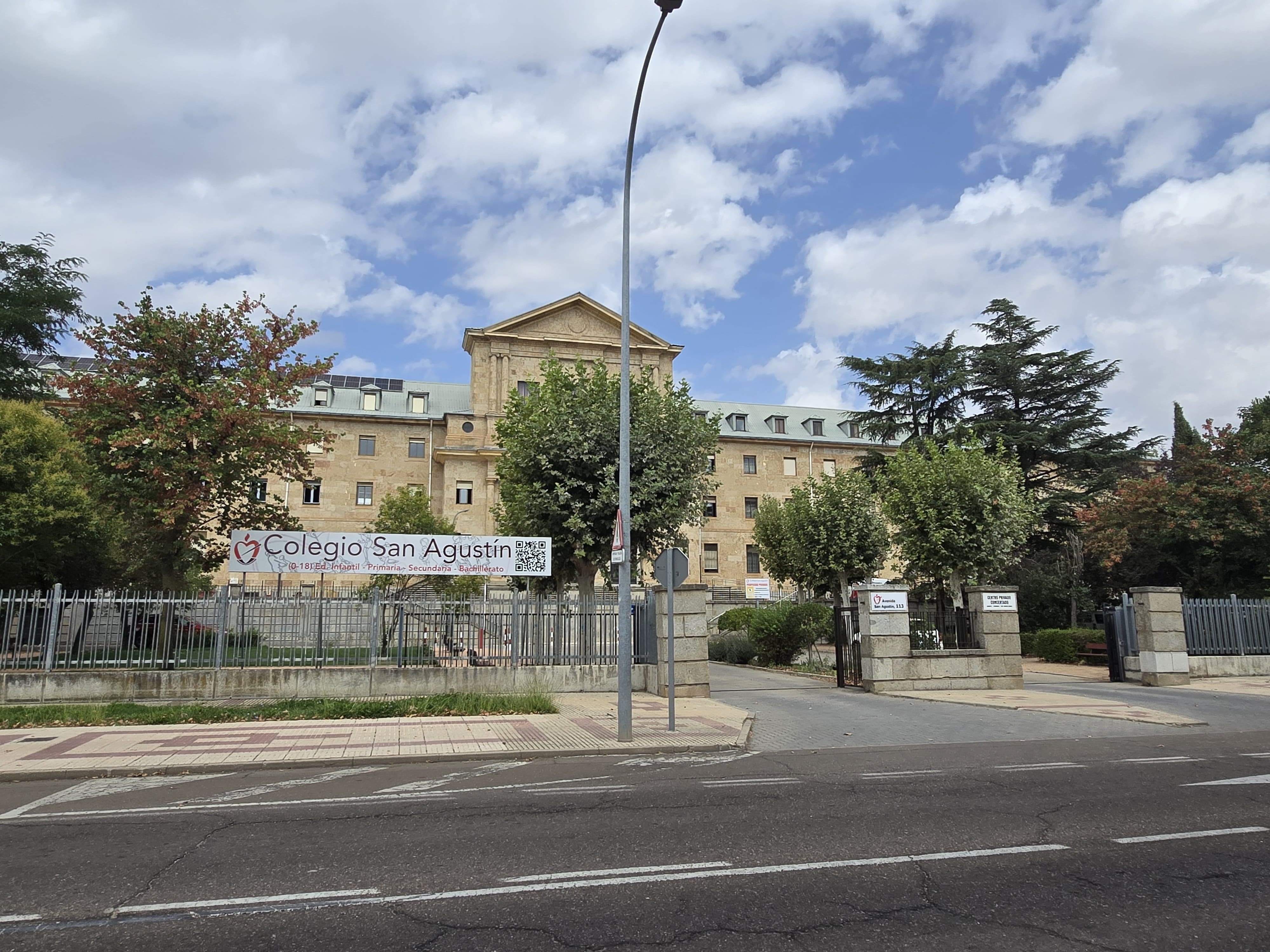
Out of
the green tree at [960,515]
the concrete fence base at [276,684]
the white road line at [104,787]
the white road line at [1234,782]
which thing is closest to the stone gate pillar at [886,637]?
the concrete fence base at [276,684]

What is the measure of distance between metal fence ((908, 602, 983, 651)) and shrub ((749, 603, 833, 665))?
6.26 m

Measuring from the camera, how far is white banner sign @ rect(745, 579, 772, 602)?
50.2 metres

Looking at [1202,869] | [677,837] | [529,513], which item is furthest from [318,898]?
[529,513]

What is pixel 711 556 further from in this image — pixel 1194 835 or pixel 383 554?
pixel 1194 835

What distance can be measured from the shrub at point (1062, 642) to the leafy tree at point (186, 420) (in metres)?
23.3

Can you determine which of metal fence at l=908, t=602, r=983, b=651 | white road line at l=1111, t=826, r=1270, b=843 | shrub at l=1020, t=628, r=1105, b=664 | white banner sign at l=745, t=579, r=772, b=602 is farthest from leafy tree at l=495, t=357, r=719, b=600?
white banner sign at l=745, t=579, r=772, b=602

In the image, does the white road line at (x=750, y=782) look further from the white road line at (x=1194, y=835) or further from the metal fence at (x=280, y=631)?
the metal fence at (x=280, y=631)

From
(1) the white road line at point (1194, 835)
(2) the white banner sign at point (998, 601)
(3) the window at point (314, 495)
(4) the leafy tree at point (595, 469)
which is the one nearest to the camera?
(1) the white road line at point (1194, 835)

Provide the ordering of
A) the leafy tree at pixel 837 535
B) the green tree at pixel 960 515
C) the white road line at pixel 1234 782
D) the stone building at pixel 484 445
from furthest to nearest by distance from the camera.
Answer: the stone building at pixel 484 445 < the leafy tree at pixel 837 535 < the green tree at pixel 960 515 < the white road line at pixel 1234 782

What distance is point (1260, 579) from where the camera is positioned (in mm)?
26453

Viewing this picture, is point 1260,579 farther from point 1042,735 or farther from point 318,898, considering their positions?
point 318,898

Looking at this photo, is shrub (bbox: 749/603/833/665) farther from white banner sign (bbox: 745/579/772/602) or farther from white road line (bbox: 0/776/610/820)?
white banner sign (bbox: 745/579/772/602)

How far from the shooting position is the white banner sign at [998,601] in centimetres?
1914

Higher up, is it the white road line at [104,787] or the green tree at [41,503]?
the green tree at [41,503]
